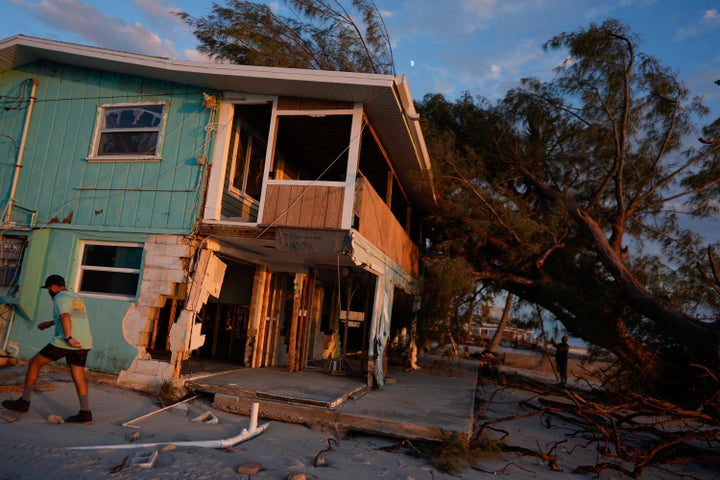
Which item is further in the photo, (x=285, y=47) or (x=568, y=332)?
(x=285, y=47)

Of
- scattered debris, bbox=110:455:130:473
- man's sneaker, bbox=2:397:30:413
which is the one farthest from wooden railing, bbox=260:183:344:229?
scattered debris, bbox=110:455:130:473

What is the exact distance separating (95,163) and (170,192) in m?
1.70

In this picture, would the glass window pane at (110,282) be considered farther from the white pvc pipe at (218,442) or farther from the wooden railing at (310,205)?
the white pvc pipe at (218,442)

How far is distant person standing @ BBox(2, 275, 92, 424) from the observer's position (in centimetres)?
550

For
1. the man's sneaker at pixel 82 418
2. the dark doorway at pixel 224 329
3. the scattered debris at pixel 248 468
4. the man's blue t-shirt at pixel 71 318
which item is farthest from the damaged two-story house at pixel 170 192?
the scattered debris at pixel 248 468

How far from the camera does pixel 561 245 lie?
1270 cm

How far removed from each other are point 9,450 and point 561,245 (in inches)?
465

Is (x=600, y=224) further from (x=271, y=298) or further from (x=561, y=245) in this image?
(x=271, y=298)

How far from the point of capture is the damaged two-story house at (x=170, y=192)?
795 centimetres

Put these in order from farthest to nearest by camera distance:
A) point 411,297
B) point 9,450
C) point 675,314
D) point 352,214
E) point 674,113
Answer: point 411,297 → point 674,113 → point 675,314 → point 352,214 → point 9,450

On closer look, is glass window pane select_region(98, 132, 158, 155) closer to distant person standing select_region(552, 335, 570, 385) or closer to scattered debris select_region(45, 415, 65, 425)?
scattered debris select_region(45, 415, 65, 425)

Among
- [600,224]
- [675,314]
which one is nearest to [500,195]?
[600,224]

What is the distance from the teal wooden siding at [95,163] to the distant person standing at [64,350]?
9.05 ft

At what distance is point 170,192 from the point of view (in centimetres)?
844
